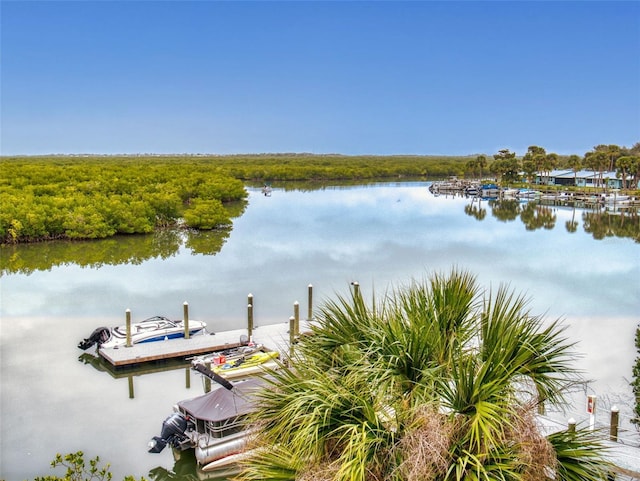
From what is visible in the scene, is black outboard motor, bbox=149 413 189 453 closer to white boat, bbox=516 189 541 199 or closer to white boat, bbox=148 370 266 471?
white boat, bbox=148 370 266 471

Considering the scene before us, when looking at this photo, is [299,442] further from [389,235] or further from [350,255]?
[389,235]

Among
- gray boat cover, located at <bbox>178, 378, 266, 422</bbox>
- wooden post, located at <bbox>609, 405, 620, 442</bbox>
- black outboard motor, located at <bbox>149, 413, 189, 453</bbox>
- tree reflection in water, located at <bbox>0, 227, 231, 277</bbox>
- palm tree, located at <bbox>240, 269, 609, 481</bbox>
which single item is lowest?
tree reflection in water, located at <bbox>0, 227, 231, 277</bbox>

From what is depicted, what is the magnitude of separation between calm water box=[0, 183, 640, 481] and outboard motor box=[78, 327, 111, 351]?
385 millimetres

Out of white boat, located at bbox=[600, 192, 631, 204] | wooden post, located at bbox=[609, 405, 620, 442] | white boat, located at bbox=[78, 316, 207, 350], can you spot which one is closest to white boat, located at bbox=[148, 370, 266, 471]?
white boat, located at bbox=[78, 316, 207, 350]

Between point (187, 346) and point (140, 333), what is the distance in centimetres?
163

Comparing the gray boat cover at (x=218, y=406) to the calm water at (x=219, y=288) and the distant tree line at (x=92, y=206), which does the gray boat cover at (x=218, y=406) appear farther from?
the distant tree line at (x=92, y=206)

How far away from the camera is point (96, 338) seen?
18781mm

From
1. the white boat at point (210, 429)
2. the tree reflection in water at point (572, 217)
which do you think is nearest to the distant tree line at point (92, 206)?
the tree reflection in water at point (572, 217)

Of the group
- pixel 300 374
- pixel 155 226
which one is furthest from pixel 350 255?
pixel 300 374

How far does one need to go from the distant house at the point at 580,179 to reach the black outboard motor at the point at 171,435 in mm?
81993

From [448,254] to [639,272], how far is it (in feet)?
32.8

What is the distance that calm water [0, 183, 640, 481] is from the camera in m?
14.7

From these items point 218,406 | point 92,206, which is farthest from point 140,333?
point 92,206

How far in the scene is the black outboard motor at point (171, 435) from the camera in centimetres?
1273
